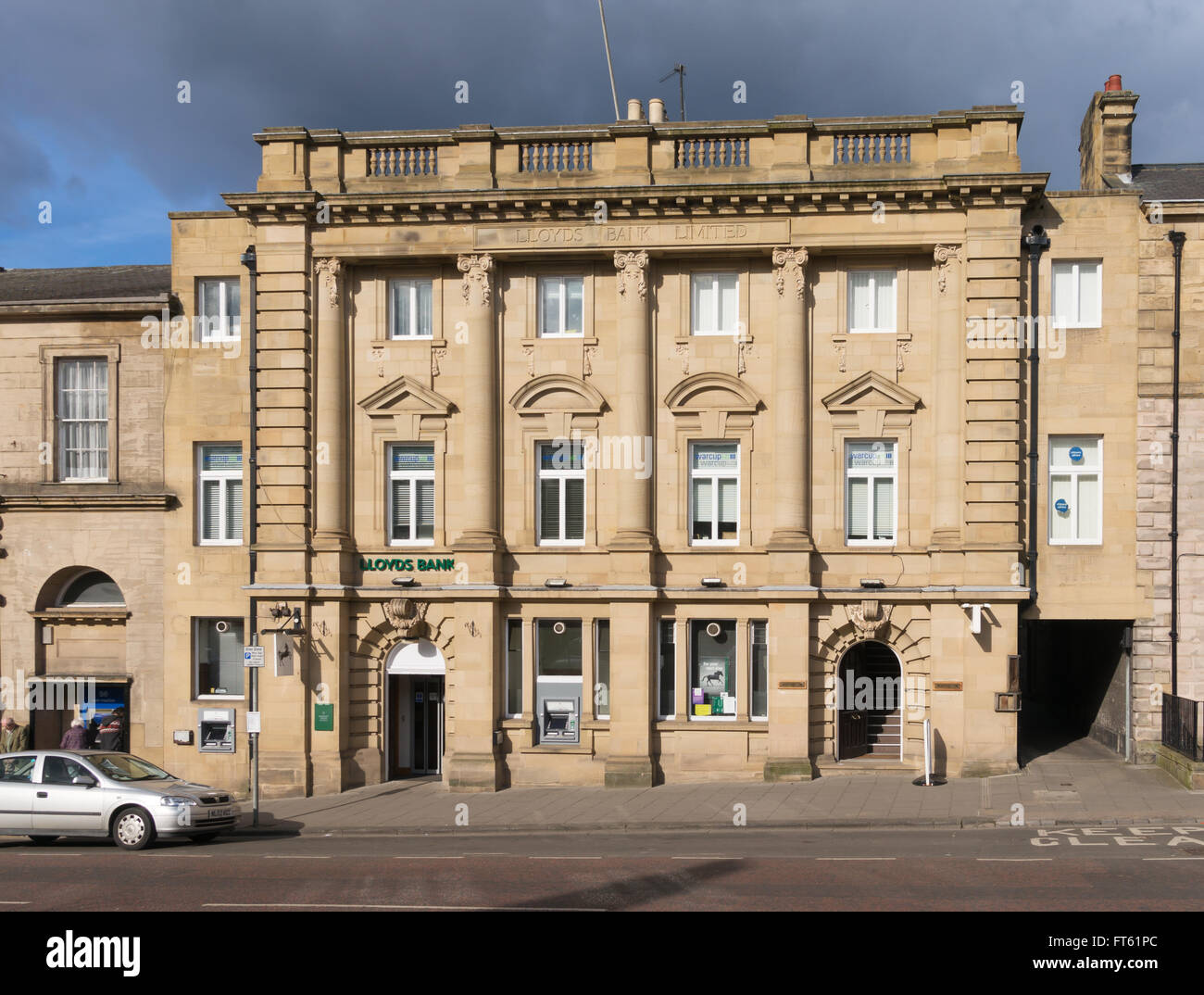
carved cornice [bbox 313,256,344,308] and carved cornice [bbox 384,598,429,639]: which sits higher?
carved cornice [bbox 313,256,344,308]

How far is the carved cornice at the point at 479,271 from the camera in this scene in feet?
83.0

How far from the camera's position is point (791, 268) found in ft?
80.8

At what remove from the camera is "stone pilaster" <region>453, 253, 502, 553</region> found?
25156mm

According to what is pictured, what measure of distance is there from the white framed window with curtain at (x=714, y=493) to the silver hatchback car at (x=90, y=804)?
11.6m

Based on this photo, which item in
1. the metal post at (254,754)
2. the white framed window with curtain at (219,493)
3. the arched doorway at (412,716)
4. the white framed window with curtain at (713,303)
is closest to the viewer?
the metal post at (254,754)

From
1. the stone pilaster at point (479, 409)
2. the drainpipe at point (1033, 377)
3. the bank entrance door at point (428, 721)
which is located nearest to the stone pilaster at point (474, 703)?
the bank entrance door at point (428, 721)

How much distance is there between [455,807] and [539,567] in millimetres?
5572

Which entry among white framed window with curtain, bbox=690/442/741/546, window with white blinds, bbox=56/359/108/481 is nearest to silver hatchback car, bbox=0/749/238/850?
window with white blinds, bbox=56/359/108/481

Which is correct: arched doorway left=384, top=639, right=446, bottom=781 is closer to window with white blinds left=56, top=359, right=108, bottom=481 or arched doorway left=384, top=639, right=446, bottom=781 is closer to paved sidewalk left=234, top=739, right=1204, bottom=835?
paved sidewalk left=234, top=739, right=1204, bottom=835

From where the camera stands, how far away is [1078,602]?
79.4 ft

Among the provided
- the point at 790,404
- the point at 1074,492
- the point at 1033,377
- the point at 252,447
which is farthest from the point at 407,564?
the point at 1074,492

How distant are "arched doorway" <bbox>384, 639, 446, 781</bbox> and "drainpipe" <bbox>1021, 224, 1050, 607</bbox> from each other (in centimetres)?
1319

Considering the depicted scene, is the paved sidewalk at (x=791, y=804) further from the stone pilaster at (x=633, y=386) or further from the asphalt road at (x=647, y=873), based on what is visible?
the stone pilaster at (x=633, y=386)

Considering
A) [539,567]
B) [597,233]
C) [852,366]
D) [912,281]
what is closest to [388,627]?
[539,567]
